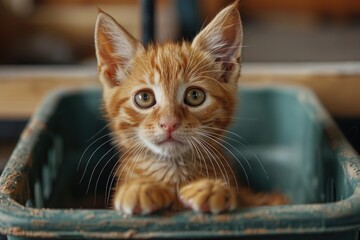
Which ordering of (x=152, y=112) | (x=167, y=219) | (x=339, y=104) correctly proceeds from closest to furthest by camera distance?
(x=167, y=219) < (x=152, y=112) < (x=339, y=104)

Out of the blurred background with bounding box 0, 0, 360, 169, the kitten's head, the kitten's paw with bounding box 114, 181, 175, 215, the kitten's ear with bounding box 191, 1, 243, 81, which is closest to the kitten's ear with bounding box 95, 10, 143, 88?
the kitten's head

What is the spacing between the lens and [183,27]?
2234 millimetres

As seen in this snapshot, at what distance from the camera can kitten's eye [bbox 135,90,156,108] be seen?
990 mm

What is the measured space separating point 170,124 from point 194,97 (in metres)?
0.09

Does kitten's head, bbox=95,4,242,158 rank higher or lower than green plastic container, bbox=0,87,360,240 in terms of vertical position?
higher

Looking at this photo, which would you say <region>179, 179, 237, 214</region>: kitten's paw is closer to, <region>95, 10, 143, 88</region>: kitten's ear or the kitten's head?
the kitten's head

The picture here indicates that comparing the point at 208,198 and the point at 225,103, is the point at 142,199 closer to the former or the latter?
the point at 208,198

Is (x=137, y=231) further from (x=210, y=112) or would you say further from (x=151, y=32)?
(x=151, y=32)

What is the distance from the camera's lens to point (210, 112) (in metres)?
1.01

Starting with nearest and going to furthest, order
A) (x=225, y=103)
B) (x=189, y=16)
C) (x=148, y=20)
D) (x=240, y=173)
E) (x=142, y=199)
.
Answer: (x=142, y=199), (x=225, y=103), (x=148, y=20), (x=240, y=173), (x=189, y=16)

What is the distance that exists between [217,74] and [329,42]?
64.4 inches

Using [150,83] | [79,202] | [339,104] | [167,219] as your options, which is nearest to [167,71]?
[150,83]

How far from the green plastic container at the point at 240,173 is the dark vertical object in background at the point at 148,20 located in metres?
0.23

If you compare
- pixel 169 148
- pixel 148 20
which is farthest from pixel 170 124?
pixel 148 20
